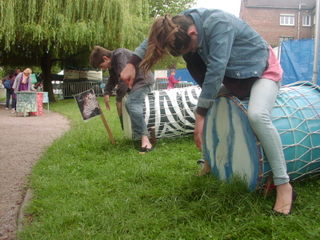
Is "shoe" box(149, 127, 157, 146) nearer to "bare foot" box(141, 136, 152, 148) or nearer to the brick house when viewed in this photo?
"bare foot" box(141, 136, 152, 148)

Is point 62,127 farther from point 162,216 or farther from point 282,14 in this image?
point 282,14

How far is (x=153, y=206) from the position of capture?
3.12 m

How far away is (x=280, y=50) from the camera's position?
10945 mm

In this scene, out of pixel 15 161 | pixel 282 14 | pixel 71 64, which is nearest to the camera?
pixel 15 161

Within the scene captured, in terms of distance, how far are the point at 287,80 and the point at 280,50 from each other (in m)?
0.90

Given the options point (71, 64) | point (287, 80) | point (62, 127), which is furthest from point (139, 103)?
point (71, 64)

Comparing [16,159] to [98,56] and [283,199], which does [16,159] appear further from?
[283,199]

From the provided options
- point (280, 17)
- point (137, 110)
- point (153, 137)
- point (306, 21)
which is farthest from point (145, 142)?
point (306, 21)

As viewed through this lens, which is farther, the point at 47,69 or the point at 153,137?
the point at 47,69

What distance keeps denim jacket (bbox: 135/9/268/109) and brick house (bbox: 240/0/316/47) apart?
42092 millimetres

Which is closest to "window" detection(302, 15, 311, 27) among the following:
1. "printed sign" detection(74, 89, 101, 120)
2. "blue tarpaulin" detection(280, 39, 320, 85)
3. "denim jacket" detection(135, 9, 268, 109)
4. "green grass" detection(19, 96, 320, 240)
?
"blue tarpaulin" detection(280, 39, 320, 85)

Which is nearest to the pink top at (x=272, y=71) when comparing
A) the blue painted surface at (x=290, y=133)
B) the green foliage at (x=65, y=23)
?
the blue painted surface at (x=290, y=133)

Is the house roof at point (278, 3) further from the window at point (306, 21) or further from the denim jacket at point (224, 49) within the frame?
the denim jacket at point (224, 49)

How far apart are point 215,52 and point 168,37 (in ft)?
1.13
